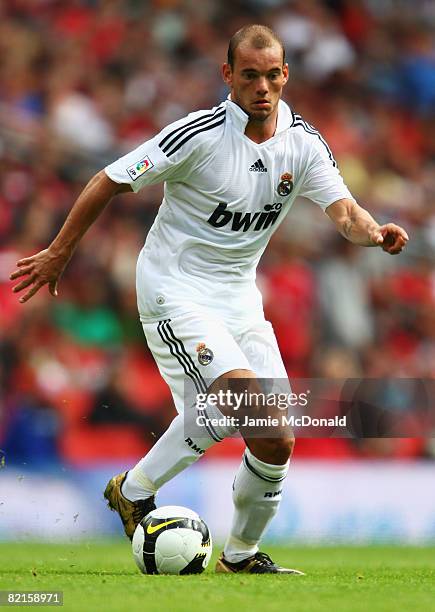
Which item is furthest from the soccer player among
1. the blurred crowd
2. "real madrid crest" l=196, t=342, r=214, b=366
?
the blurred crowd

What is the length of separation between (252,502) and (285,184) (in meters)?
1.65

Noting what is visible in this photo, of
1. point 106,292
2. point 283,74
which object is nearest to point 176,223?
point 283,74

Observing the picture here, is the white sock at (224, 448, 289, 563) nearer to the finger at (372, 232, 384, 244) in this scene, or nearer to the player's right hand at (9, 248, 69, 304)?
the finger at (372, 232, 384, 244)

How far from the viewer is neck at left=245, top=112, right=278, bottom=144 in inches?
256

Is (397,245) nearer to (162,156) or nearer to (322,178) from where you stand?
(322,178)

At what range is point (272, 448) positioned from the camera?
6.19 metres

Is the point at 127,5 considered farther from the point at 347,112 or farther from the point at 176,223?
the point at 176,223

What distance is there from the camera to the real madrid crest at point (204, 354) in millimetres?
6277

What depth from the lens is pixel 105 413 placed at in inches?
435

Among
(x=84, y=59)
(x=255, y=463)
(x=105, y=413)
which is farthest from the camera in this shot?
(x=84, y=59)

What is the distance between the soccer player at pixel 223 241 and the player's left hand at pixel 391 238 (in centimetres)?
6

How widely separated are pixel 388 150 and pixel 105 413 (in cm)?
577

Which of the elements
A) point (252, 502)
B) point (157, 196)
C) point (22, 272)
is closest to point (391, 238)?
point (252, 502)

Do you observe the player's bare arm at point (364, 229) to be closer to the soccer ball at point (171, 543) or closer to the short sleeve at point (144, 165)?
the short sleeve at point (144, 165)
